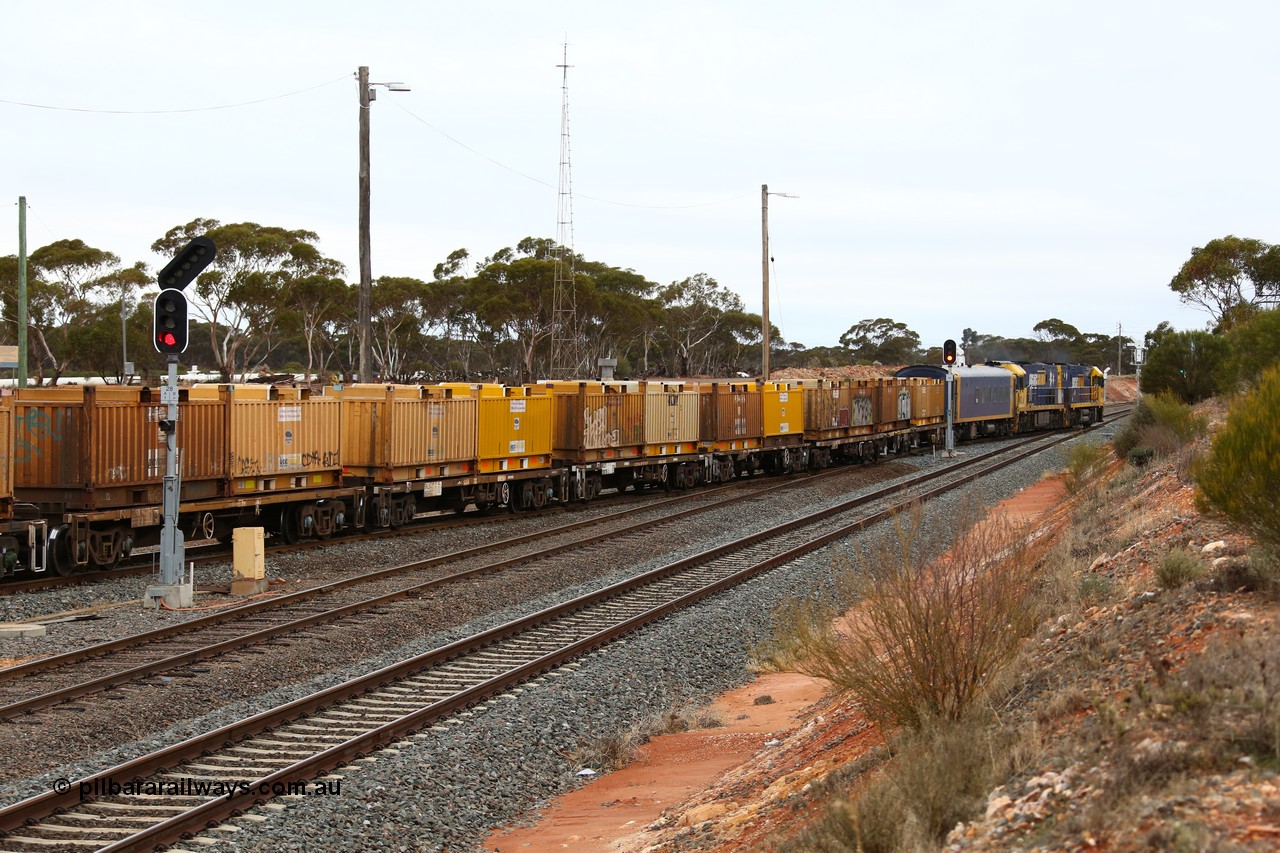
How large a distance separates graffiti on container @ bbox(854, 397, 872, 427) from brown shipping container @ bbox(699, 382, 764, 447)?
22.4 ft

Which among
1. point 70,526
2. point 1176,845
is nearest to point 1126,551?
point 1176,845

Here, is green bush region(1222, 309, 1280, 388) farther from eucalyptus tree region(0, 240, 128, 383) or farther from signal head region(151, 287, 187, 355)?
eucalyptus tree region(0, 240, 128, 383)

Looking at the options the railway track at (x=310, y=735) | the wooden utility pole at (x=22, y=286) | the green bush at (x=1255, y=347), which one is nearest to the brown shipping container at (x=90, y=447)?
the railway track at (x=310, y=735)

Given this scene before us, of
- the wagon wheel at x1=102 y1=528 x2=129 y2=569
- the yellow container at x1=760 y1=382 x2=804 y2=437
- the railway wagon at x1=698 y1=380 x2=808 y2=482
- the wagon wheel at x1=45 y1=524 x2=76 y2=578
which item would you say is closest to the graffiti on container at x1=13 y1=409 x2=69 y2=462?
the wagon wheel at x1=45 y1=524 x2=76 y2=578

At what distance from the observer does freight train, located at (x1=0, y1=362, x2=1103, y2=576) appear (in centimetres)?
1658

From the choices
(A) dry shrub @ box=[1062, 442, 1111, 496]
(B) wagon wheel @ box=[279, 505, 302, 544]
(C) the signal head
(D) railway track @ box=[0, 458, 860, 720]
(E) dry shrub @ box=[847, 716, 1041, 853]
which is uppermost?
(C) the signal head

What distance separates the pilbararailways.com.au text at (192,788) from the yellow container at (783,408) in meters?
26.5

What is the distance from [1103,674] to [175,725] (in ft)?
23.0

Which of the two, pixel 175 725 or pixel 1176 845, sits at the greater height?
pixel 1176 845

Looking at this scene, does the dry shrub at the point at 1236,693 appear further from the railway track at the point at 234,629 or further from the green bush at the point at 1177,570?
the railway track at the point at 234,629

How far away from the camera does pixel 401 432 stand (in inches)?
862

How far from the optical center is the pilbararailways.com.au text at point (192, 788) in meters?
7.59

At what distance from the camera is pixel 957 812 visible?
5391 millimetres

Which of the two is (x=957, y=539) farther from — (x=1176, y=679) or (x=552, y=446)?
(x=552, y=446)
